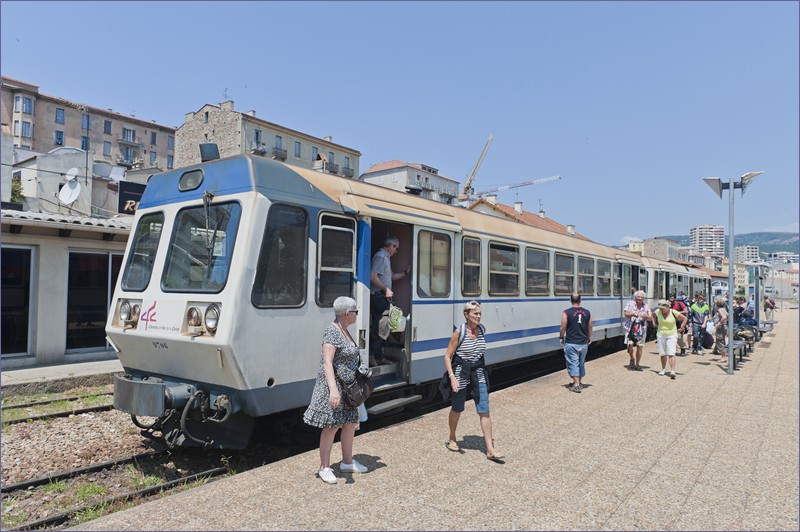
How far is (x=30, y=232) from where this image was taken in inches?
452

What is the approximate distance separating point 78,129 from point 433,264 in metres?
78.4

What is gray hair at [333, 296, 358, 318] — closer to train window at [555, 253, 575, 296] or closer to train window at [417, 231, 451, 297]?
train window at [417, 231, 451, 297]

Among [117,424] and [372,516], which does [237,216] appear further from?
[117,424]

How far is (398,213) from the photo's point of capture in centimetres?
717

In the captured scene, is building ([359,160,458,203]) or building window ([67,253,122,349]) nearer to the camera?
building window ([67,253,122,349])

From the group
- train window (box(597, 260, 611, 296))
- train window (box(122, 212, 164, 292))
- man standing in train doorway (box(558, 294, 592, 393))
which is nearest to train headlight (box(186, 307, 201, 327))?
train window (box(122, 212, 164, 292))

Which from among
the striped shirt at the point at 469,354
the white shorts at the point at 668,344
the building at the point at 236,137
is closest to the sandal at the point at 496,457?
the striped shirt at the point at 469,354

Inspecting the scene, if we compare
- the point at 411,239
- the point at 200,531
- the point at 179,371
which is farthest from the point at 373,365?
the point at 200,531

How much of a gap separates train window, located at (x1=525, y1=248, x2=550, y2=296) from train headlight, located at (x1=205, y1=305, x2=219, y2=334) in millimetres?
6658

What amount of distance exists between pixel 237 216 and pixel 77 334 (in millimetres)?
9279

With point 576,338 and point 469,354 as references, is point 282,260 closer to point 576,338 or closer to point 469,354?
point 469,354

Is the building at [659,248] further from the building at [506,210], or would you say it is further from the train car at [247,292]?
the train car at [247,292]

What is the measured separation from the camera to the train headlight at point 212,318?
521 centimetres

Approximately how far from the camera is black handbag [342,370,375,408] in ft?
15.6
